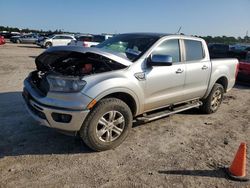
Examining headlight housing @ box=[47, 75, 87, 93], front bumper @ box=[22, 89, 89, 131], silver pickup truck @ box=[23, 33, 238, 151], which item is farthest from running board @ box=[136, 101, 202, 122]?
headlight housing @ box=[47, 75, 87, 93]

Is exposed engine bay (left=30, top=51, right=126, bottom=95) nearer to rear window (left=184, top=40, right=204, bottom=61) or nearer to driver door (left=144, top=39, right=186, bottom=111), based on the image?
driver door (left=144, top=39, right=186, bottom=111)

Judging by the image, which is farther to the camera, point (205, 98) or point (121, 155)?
point (205, 98)

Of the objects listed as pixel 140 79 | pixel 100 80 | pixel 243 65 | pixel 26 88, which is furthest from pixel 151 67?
pixel 243 65

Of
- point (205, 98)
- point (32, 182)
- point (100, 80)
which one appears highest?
point (100, 80)

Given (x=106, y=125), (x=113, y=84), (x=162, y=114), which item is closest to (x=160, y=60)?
(x=113, y=84)

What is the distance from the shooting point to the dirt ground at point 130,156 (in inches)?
137

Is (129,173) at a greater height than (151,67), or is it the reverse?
(151,67)

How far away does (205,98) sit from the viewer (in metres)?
6.29

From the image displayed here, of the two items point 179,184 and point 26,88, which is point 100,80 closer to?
point 26,88

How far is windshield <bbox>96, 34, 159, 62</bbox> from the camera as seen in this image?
464 cm

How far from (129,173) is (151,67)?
179 centimetres

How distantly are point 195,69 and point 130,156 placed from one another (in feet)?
7.97

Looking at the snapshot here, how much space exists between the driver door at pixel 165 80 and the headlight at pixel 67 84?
1.22 metres

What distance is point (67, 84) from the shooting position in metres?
3.78
